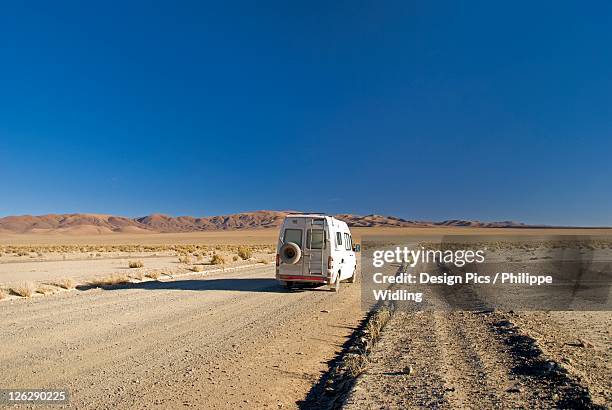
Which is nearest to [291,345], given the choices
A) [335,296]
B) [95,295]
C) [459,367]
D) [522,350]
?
[459,367]

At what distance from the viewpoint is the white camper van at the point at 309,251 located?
1650 cm

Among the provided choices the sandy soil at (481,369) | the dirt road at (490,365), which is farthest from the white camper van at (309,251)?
the sandy soil at (481,369)

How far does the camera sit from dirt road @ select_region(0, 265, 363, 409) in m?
6.20

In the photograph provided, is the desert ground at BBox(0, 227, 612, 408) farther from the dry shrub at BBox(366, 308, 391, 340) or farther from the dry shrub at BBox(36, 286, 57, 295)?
the dry shrub at BBox(36, 286, 57, 295)

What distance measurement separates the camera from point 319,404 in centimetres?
594

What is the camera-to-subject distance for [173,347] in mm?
8500

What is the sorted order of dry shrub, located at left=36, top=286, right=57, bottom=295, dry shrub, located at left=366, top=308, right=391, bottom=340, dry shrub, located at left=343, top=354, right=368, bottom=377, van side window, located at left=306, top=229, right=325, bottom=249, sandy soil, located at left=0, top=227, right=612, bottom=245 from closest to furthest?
dry shrub, located at left=343, top=354, right=368, bottom=377 → dry shrub, located at left=366, top=308, right=391, bottom=340 → dry shrub, located at left=36, top=286, right=57, bottom=295 → van side window, located at left=306, top=229, right=325, bottom=249 → sandy soil, located at left=0, top=227, right=612, bottom=245

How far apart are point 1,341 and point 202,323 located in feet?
12.2

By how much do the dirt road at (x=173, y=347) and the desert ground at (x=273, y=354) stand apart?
2 centimetres

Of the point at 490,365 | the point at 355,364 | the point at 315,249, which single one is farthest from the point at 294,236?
the point at 490,365

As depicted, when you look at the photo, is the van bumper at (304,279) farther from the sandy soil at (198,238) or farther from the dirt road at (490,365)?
the sandy soil at (198,238)

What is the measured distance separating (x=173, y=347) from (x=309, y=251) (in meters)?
8.50

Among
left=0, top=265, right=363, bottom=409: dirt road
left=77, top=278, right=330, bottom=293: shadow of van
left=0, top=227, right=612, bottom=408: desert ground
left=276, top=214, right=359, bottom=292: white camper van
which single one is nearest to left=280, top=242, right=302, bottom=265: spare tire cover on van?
left=276, top=214, right=359, bottom=292: white camper van

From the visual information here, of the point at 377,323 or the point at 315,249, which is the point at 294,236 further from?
the point at 377,323
